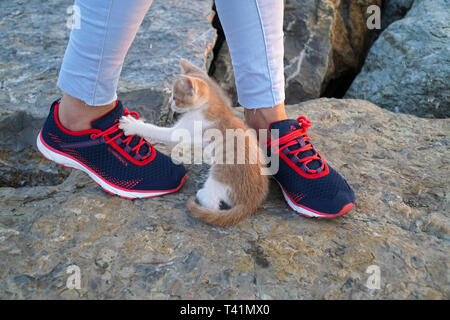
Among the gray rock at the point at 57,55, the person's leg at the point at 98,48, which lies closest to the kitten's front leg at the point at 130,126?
the person's leg at the point at 98,48

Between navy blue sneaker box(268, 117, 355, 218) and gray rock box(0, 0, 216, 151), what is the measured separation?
3.68 ft

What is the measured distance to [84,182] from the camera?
202cm

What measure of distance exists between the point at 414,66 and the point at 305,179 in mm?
2191

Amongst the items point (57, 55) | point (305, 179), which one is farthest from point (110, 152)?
point (57, 55)

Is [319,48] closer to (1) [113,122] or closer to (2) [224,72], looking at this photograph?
(2) [224,72]

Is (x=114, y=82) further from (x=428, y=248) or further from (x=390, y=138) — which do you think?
(x=390, y=138)

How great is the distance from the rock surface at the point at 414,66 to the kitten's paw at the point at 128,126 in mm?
2508

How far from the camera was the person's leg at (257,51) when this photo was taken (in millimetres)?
1689

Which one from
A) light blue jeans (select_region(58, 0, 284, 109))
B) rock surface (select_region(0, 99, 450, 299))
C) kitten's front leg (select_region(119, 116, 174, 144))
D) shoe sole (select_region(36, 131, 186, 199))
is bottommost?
rock surface (select_region(0, 99, 450, 299))

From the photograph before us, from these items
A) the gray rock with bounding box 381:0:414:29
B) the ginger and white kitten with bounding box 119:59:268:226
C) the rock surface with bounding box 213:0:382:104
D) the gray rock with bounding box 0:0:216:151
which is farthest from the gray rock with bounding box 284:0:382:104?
the ginger and white kitten with bounding box 119:59:268:226

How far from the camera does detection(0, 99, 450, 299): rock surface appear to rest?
4.72 feet

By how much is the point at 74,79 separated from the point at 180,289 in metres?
1.03

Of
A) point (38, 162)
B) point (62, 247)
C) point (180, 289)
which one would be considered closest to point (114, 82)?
point (62, 247)

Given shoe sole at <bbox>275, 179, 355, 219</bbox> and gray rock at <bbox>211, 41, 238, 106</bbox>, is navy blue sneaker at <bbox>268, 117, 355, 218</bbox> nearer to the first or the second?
shoe sole at <bbox>275, 179, 355, 219</bbox>
